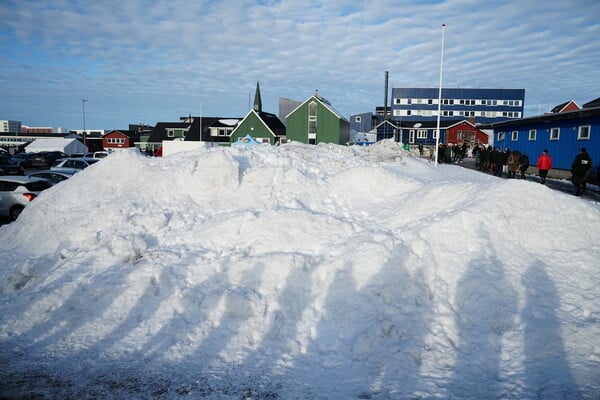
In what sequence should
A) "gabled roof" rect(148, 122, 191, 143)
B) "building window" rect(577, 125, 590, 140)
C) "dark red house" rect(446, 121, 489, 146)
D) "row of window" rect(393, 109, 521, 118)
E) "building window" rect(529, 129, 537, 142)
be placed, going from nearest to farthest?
"building window" rect(577, 125, 590, 140)
"building window" rect(529, 129, 537, 142)
"dark red house" rect(446, 121, 489, 146)
"gabled roof" rect(148, 122, 191, 143)
"row of window" rect(393, 109, 521, 118)

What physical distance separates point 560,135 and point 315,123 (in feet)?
92.3

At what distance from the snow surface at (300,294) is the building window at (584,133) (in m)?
14.0

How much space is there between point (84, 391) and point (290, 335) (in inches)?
107

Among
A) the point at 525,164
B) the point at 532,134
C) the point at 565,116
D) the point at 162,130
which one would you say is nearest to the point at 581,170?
the point at 525,164

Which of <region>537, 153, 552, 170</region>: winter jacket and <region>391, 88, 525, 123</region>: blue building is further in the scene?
<region>391, 88, 525, 123</region>: blue building

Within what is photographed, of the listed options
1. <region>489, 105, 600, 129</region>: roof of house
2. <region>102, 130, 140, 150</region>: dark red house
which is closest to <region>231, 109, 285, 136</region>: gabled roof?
<region>489, 105, 600, 129</region>: roof of house

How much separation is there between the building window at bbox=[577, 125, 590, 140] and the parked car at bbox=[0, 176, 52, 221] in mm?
24616

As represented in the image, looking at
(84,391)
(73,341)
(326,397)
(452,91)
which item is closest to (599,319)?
(326,397)

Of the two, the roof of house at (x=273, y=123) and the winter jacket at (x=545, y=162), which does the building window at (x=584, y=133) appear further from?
the roof of house at (x=273, y=123)

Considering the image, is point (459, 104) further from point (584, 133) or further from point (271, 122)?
point (584, 133)

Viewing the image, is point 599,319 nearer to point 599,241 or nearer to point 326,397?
point 599,241

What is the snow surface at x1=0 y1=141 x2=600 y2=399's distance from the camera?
4.89m

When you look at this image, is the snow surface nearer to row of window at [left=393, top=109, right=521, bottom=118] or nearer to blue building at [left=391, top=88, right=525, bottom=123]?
blue building at [left=391, top=88, right=525, bottom=123]

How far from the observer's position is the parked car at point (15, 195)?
1273 cm
